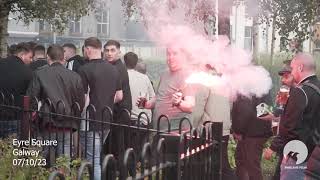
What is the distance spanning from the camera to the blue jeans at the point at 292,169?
6.23m

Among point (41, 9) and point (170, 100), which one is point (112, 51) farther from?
point (41, 9)

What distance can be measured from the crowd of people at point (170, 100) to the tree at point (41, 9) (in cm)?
404

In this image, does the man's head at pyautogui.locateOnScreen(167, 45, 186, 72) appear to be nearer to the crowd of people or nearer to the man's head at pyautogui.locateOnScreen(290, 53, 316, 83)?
the crowd of people

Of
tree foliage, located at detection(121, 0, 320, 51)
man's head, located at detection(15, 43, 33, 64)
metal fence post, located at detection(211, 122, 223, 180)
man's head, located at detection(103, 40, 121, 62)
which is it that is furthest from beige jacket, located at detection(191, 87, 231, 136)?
tree foliage, located at detection(121, 0, 320, 51)

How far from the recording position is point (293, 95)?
6.09 meters

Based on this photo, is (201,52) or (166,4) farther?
(166,4)

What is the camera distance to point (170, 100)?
6.94 meters

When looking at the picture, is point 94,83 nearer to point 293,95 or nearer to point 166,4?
point 293,95

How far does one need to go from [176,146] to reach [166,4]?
763 cm

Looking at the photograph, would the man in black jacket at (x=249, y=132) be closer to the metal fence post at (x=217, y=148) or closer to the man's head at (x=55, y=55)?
the man's head at (x=55, y=55)

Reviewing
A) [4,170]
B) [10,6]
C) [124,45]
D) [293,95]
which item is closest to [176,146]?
[293,95]

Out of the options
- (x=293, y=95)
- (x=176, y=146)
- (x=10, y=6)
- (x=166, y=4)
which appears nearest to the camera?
(x=176, y=146)

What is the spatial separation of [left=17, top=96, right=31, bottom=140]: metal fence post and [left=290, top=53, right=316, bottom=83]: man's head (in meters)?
2.73

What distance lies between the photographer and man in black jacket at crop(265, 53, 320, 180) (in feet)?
19.9
